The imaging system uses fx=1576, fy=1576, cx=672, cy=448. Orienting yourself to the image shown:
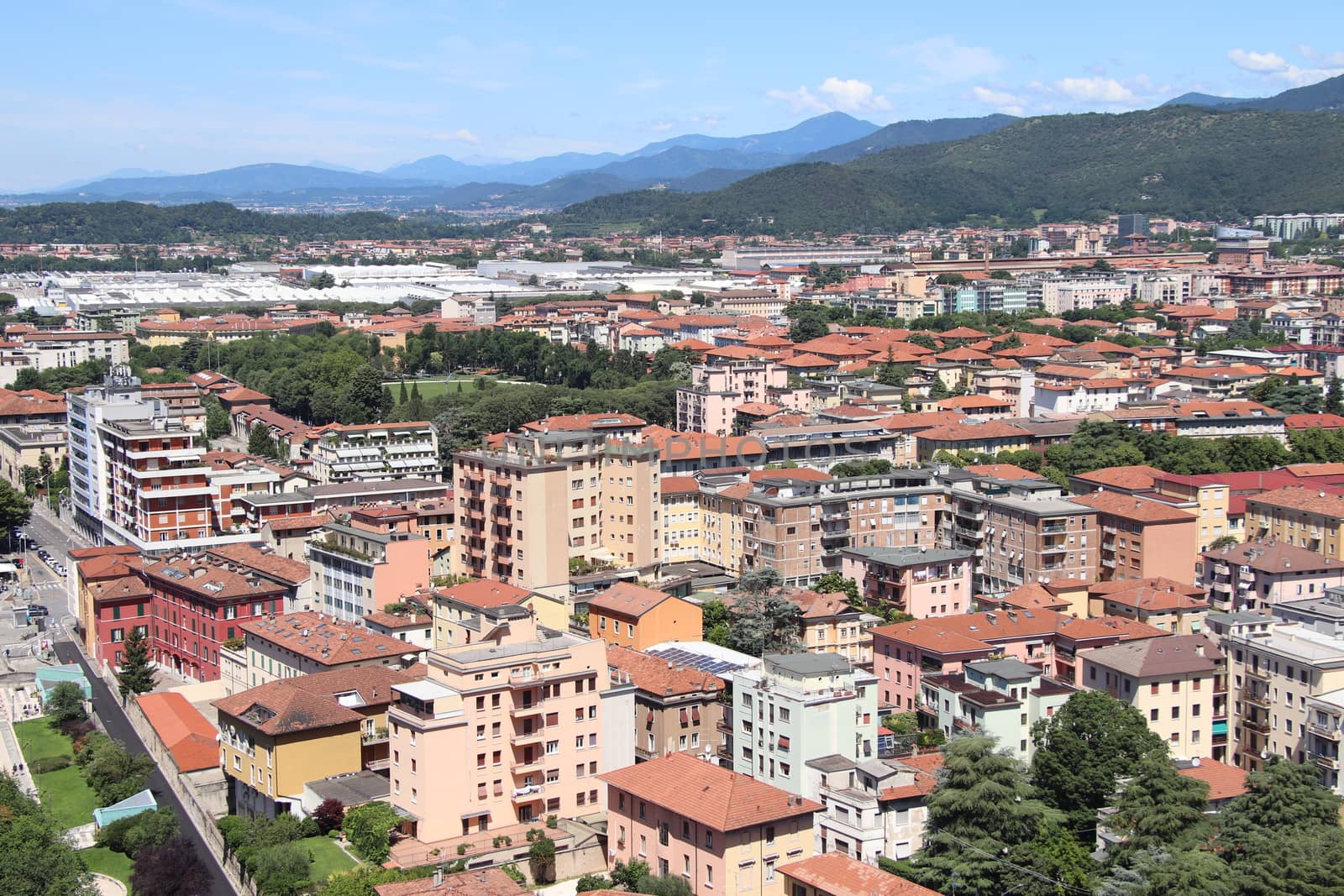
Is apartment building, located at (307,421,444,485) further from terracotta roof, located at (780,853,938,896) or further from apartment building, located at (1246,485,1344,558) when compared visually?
terracotta roof, located at (780,853,938,896)

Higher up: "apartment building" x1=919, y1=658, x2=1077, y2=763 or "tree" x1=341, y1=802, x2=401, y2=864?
"apartment building" x1=919, y1=658, x2=1077, y2=763

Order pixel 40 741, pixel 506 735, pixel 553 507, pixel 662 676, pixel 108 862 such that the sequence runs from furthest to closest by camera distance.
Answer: pixel 553 507 < pixel 40 741 < pixel 662 676 < pixel 108 862 < pixel 506 735

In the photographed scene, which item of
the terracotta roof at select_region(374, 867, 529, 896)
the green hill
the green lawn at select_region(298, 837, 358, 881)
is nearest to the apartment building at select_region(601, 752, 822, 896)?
the terracotta roof at select_region(374, 867, 529, 896)

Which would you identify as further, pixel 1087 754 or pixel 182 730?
pixel 182 730

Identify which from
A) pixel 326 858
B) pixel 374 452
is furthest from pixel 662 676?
pixel 374 452

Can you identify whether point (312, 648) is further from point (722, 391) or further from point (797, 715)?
point (722, 391)

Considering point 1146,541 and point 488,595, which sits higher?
point 488,595

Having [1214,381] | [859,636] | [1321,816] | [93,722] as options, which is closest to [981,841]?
[1321,816]

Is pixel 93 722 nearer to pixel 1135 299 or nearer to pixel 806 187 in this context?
pixel 1135 299
